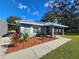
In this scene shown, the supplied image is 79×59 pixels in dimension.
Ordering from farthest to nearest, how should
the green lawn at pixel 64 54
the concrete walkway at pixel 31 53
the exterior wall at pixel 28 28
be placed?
1. the exterior wall at pixel 28 28
2. the concrete walkway at pixel 31 53
3. the green lawn at pixel 64 54

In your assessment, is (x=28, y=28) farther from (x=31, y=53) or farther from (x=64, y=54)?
(x=64, y=54)

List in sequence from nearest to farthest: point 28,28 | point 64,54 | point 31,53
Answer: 1. point 64,54
2. point 31,53
3. point 28,28

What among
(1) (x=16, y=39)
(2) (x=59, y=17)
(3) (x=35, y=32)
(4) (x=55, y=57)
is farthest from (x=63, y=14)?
(4) (x=55, y=57)

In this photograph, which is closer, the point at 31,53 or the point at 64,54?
the point at 64,54

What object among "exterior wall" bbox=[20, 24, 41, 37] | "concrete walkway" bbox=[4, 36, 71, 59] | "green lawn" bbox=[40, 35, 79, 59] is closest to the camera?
"green lawn" bbox=[40, 35, 79, 59]

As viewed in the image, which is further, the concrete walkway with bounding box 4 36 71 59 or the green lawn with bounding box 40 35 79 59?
the concrete walkway with bounding box 4 36 71 59

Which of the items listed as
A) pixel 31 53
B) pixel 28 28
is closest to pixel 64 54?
pixel 31 53

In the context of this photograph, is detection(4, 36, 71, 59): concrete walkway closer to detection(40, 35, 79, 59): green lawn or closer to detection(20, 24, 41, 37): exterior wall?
detection(40, 35, 79, 59): green lawn

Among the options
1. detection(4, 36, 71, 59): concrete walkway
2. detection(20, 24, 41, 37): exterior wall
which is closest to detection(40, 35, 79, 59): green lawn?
detection(4, 36, 71, 59): concrete walkway

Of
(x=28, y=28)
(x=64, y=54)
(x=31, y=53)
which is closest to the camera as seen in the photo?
(x=64, y=54)

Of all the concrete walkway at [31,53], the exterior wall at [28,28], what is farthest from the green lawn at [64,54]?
the exterior wall at [28,28]

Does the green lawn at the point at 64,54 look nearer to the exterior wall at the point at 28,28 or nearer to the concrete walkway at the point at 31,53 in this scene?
the concrete walkway at the point at 31,53

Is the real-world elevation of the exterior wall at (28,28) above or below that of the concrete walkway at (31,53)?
above

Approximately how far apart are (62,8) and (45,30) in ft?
75.3
